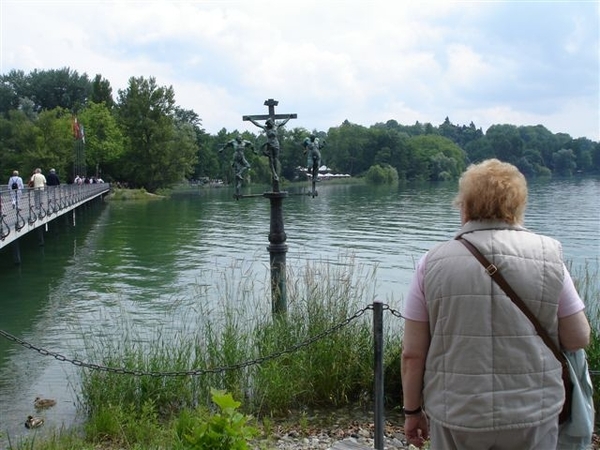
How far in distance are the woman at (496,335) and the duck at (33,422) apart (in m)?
5.53

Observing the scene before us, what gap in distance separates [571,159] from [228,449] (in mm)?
140337

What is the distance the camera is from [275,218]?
7715 millimetres

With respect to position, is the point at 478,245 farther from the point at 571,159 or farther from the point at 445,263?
the point at 571,159

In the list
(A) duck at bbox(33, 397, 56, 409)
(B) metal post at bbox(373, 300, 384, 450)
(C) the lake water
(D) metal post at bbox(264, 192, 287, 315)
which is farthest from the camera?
(C) the lake water

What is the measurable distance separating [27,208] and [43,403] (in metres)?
15.6

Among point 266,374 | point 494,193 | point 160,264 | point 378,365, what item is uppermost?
point 494,193

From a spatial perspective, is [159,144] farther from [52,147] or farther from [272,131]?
[272,131]

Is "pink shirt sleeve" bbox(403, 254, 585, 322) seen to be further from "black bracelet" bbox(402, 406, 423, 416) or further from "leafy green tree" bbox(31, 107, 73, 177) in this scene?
"leafy green tree" bbox(31, 107, 73, 177)

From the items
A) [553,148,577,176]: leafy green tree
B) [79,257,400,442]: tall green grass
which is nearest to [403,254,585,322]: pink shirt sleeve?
[79,257,400,442]: tall green grass

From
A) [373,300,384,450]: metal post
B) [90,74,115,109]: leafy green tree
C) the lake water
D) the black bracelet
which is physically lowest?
the lake water

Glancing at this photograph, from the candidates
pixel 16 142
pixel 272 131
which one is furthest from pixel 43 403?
pixel 16 142

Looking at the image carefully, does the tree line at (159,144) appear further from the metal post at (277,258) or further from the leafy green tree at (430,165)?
the metal post at (277,258)

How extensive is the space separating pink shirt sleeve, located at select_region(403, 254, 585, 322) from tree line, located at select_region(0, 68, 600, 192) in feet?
132

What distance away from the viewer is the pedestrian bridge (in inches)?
672
